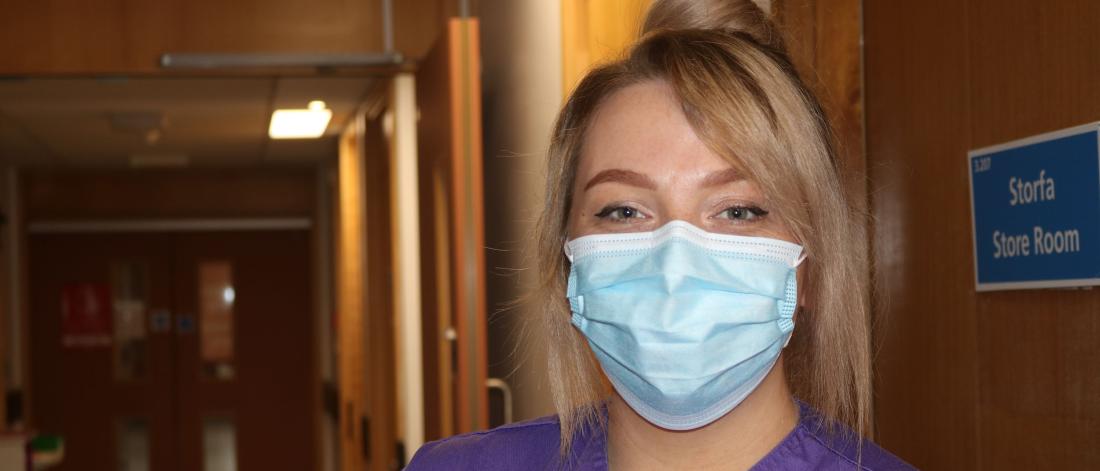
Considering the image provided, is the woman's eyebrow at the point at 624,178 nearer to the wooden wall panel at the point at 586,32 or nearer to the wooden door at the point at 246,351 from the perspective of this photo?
the wooden wall panel at the point at 586,32

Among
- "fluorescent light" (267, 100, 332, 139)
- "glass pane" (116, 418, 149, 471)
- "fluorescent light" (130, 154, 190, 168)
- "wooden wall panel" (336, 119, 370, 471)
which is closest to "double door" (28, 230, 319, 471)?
"glass pane" (116, 418, 149, 471)

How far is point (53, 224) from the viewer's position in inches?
297

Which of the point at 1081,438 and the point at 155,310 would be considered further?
the point at 155,310

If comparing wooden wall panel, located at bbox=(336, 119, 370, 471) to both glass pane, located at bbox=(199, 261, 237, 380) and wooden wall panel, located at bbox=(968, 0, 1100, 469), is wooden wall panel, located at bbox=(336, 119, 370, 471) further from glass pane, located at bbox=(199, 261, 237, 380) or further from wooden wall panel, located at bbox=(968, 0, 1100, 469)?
wooden wall panel, located at bbox=(968, 0, 1100, 469)

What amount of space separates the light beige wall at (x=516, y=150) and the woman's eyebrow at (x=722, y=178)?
58.7 inches

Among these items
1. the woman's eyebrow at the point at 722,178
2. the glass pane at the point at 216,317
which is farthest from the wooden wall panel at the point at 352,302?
the woman's eyebrow at the point at 722,178

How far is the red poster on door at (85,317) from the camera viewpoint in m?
7.61

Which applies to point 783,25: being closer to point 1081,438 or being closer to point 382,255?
point 1081,438

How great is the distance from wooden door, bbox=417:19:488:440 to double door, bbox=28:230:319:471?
182 inches

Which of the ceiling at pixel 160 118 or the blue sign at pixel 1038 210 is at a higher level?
the ceiling at pixel 160 118

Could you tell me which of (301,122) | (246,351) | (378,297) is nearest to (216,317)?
(246,351)

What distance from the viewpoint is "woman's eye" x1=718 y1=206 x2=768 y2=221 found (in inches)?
47.6

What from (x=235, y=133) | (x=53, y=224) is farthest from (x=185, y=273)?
(x=235, y=133)

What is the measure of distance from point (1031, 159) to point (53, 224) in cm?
706
